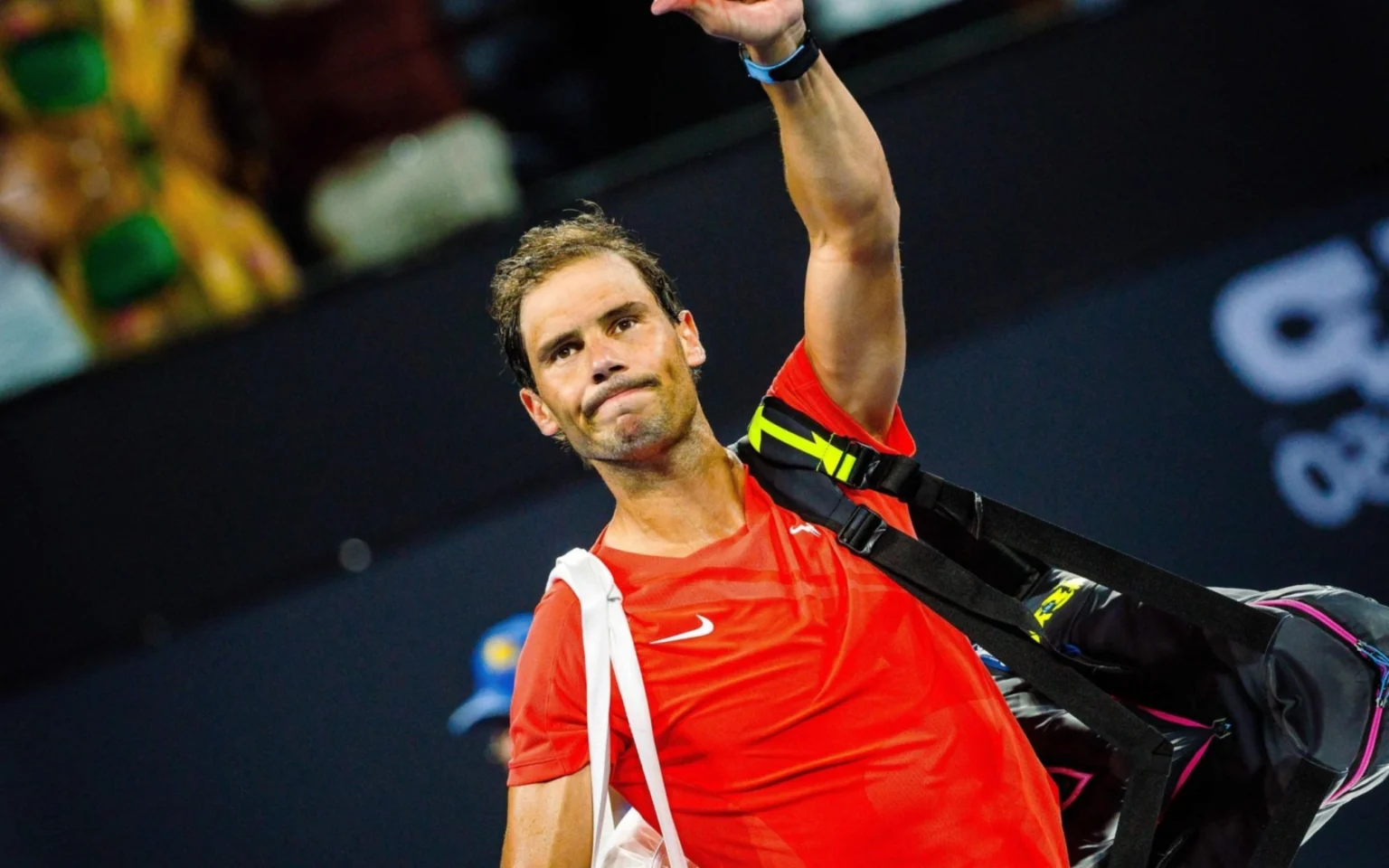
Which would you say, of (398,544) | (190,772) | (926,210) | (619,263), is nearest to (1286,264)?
(926,210)

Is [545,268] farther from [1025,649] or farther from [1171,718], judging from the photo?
[1171,718]

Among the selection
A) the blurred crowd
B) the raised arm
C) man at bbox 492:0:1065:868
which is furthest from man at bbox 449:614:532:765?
the raised arm

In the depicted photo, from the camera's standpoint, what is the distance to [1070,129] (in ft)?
11.1

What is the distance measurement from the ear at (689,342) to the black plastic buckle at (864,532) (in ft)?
1.40

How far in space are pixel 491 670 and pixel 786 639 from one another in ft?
4.64

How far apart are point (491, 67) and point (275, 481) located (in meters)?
1.21

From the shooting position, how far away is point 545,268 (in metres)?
2.28

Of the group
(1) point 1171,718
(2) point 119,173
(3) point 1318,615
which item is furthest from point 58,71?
(3) point 1318,615

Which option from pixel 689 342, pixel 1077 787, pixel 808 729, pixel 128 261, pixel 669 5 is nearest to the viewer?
pixel 669 5

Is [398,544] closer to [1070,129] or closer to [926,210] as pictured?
[926,210]

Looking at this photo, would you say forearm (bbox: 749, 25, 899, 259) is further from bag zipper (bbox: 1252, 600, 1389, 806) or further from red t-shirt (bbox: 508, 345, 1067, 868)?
bag zipper (bbox: 1252, 600, 1389, 806)

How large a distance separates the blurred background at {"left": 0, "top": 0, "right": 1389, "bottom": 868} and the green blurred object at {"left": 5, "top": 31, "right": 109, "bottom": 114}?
0.76 metres

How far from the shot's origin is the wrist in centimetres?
196

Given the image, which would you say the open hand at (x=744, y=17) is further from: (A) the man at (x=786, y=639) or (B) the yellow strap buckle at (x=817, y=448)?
(B) the yellow strap buckle at (x=817, y=448)
